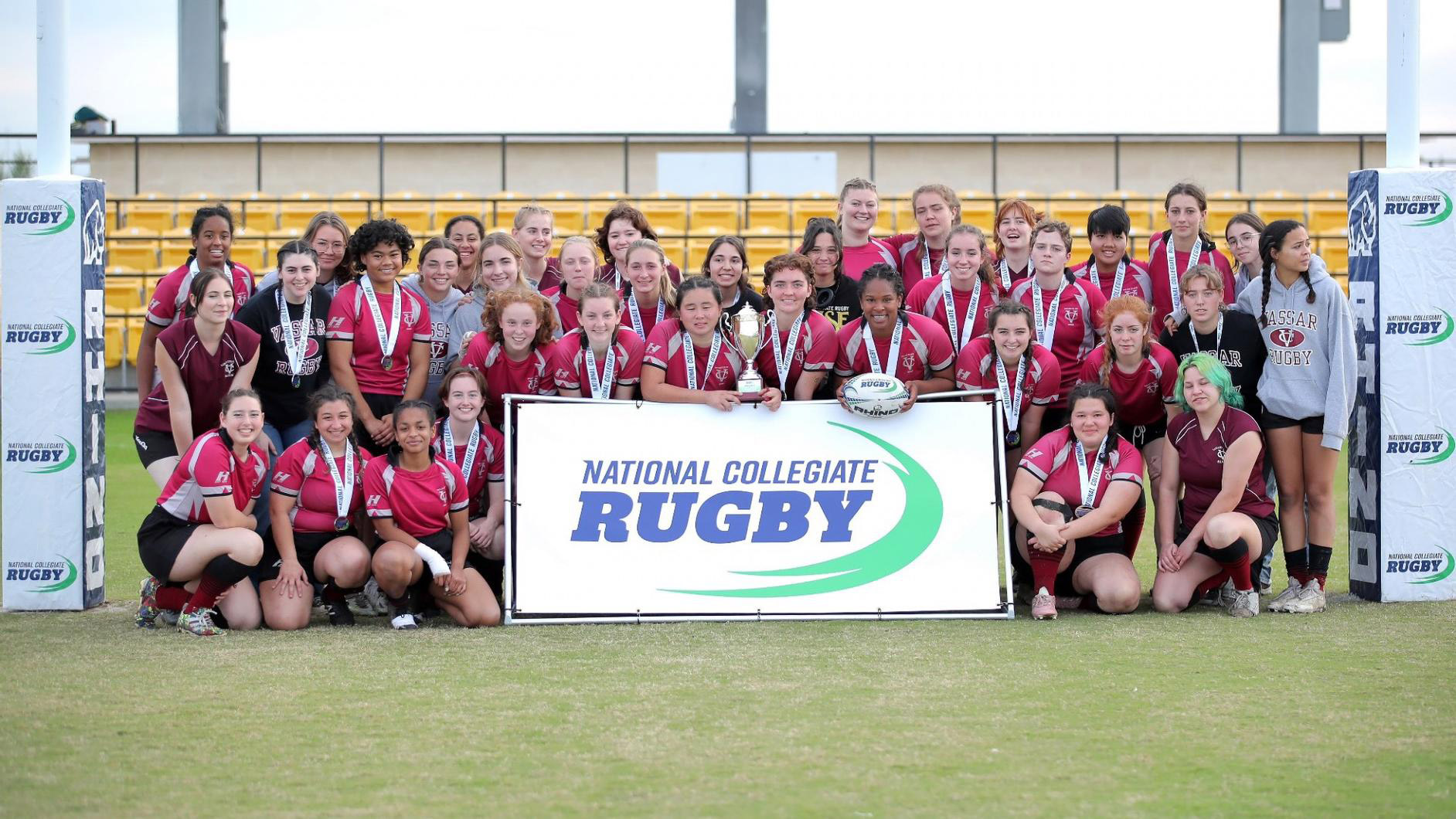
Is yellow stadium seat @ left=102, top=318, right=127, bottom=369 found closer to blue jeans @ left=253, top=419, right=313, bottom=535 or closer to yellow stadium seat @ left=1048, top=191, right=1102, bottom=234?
blue jeans @ left=253, top=419, right=313, bottom=535

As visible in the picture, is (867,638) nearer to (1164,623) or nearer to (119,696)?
(1164,623)

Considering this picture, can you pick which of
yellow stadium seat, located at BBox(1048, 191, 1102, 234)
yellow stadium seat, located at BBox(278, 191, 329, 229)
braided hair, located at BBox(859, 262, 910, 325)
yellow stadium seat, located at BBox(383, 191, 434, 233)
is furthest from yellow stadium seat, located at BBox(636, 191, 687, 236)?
braided hair, located at BBox(859, 262, 910, 325)

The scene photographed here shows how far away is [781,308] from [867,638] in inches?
63.8

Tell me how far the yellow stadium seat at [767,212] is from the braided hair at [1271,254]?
424 inches

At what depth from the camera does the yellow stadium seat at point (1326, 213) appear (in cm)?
1702

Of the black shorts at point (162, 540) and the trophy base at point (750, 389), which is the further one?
the trophy base at point (750, 389)

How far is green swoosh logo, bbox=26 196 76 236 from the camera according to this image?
20.1ft

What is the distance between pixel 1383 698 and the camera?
4.25 meters

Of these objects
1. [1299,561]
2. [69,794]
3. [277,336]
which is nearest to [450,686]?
[69,794]

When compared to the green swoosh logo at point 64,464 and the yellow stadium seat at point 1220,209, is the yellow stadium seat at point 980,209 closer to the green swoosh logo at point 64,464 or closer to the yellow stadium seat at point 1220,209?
the yellow stadium seat at point 1220,209

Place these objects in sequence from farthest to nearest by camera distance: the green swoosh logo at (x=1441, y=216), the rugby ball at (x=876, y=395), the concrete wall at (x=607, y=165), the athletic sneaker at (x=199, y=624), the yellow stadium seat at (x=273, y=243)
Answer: the concrete wall at (x=607, y=165) → the yellow stadium seat at (x=273, y=243) → the green swoosh logo at (x=1441, y=216) → the rugby ball at (x=876, y=395) → the athletic sneaker at (x=199, y=624)

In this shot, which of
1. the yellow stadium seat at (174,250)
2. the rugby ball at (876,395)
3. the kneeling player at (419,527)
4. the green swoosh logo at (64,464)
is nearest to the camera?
the kneeling player at (419,527)

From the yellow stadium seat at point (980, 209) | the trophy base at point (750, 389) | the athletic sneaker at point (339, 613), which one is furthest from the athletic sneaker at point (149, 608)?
the yellow stadium seat at point (980, 209)

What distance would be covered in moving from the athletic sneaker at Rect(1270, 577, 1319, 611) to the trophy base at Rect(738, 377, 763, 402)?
2.43 metres
